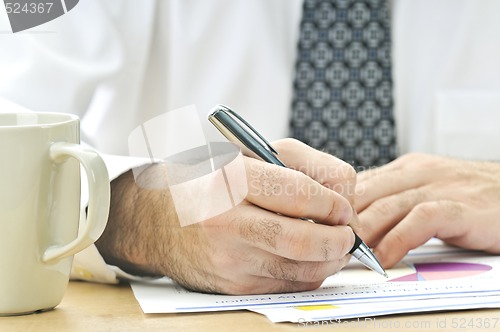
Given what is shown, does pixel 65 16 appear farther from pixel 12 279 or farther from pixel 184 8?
pixel 12 279

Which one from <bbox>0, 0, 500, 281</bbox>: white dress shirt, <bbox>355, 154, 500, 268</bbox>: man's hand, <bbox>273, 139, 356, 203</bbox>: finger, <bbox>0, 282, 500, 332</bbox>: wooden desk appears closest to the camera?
<bbox>0, 282, 500, 332</bbox>: wooden desk

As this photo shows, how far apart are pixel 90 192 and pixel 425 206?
37cm

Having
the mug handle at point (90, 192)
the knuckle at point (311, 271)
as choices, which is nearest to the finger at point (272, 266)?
the knuckle at point (311, 271)

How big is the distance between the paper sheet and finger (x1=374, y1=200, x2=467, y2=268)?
16 millimetres

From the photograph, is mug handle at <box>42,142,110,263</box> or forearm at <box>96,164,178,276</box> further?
forearm at <box>96,164,178,276</box>

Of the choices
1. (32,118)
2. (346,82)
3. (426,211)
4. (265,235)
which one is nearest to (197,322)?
(265,235)

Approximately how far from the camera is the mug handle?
0.50m

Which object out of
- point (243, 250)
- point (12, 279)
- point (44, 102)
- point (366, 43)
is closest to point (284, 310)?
point (243, 250)

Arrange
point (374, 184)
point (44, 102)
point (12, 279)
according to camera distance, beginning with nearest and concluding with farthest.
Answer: point (12, 279) < point (374, 184) < point (44, 102)

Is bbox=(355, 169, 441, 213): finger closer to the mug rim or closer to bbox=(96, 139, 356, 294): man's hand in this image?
bbox=(96, 139, 356, 294): man's hand

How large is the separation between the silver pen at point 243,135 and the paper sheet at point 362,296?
4 cm

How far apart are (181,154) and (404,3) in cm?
58

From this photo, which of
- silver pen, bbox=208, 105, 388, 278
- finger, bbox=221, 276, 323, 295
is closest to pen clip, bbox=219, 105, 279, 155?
silver pen, bbox=208, 105, 388, 278

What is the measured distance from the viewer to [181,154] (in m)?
0.71
